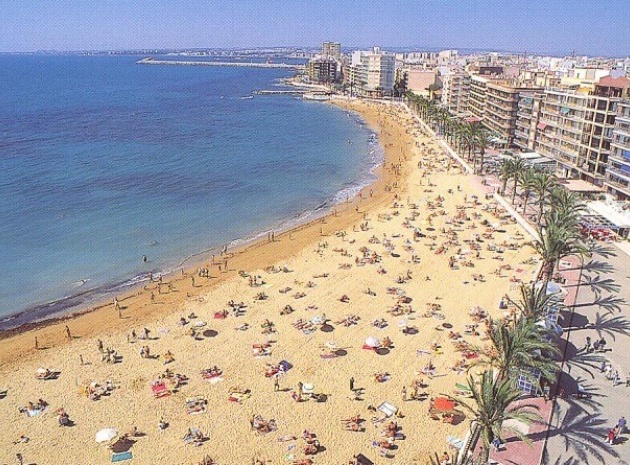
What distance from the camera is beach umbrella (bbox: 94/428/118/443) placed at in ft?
69.2

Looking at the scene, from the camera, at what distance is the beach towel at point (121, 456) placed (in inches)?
796

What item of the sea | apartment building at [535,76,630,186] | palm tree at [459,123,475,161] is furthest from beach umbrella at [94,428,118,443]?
palm tree at [459,123,475,161]

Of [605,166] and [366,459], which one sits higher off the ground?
[605,166]

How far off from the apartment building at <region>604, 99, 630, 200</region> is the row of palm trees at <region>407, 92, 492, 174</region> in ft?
48.3

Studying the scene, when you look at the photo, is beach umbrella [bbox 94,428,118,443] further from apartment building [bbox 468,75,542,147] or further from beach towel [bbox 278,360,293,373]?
apartment building [bbox 468,75,542,147]

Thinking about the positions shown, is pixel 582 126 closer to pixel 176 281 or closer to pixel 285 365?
pixel 176 281

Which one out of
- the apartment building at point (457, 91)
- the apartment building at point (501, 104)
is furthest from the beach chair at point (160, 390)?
the apartment building at point (457, 91)

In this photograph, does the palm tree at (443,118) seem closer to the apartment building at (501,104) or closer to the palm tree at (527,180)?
the apartment building at (501,104)

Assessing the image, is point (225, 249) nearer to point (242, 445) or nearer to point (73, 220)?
point (73, 220)

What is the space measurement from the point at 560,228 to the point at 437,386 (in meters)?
12.3

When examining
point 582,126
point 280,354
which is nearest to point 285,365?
point 280,354

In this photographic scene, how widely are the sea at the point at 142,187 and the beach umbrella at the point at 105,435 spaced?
13941 millimetres

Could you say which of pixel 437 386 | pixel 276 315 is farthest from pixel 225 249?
pixel 437 386

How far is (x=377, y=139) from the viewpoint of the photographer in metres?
93.0
